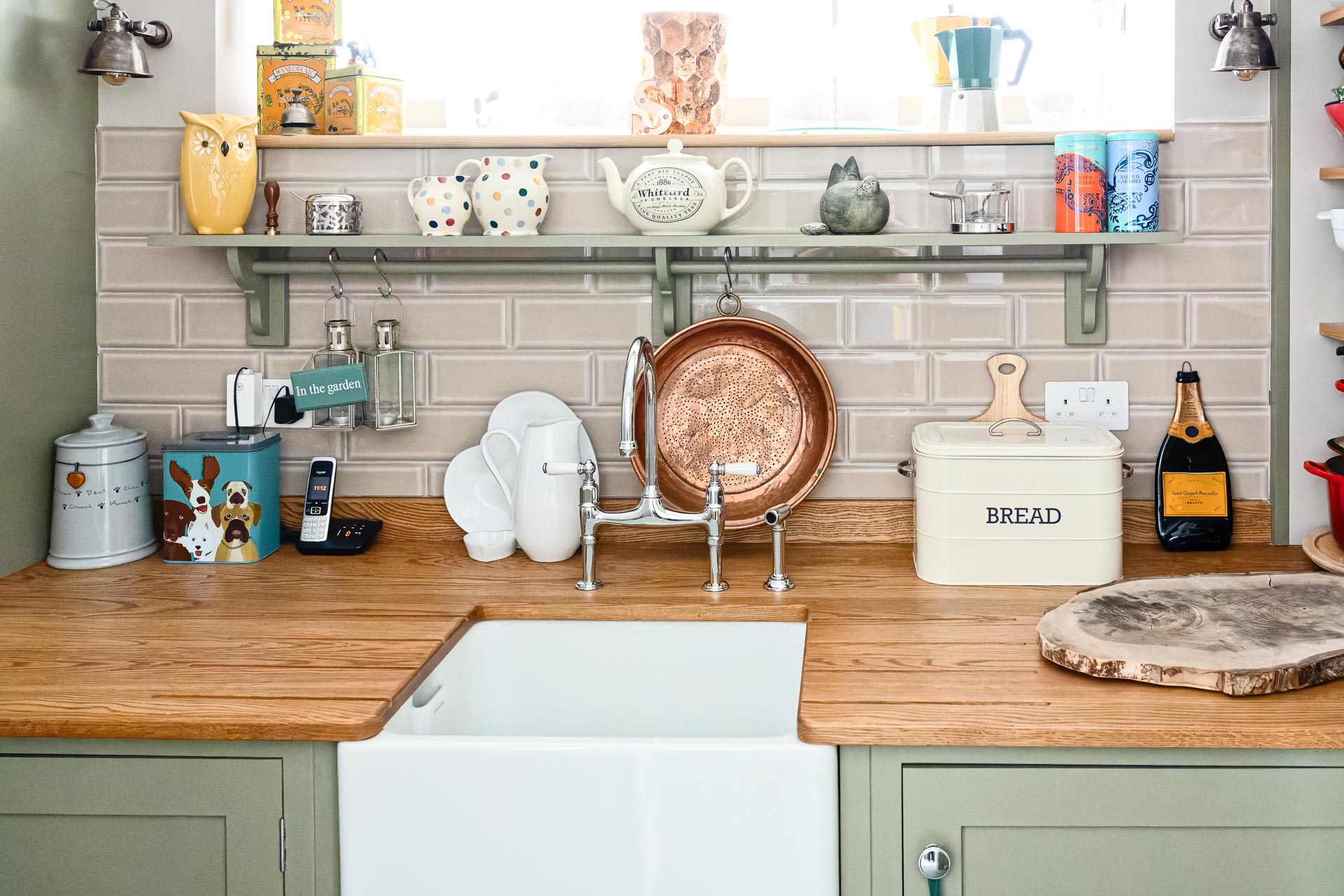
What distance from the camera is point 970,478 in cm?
184

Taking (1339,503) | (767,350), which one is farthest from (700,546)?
(1339,503)

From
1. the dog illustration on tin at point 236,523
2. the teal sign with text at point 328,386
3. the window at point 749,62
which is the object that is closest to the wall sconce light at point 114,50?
the window at point 749,62

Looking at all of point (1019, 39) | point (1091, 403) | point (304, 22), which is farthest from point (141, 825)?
point (1019, 39)

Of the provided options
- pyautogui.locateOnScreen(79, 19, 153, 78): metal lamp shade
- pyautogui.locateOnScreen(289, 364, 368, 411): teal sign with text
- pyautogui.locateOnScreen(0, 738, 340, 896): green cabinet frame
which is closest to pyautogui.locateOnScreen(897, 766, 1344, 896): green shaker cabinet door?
pyautogui.locateOnScreen(0, 738, 340, 896): green cabinet frame

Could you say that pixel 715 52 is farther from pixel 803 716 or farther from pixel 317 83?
pixel 803 716

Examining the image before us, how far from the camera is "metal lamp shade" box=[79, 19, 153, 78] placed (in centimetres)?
194

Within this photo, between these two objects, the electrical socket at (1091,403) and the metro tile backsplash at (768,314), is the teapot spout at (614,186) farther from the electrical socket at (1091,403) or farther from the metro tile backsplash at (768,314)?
the electrical socket at (1091,403)

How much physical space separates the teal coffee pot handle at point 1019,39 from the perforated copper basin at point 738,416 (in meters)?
0.66

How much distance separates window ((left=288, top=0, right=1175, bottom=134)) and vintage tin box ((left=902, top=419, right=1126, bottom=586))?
0.75m

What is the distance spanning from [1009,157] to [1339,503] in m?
0.77

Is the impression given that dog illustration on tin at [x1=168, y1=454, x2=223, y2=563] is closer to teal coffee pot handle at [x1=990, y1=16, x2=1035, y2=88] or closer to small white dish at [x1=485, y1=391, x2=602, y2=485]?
small white dish at [x1=485, y1=391, x2=602, y2=485]

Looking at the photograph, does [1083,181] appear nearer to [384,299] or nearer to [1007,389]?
[1007,389]

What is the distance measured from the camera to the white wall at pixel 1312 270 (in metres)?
2.03

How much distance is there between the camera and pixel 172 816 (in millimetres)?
1372
